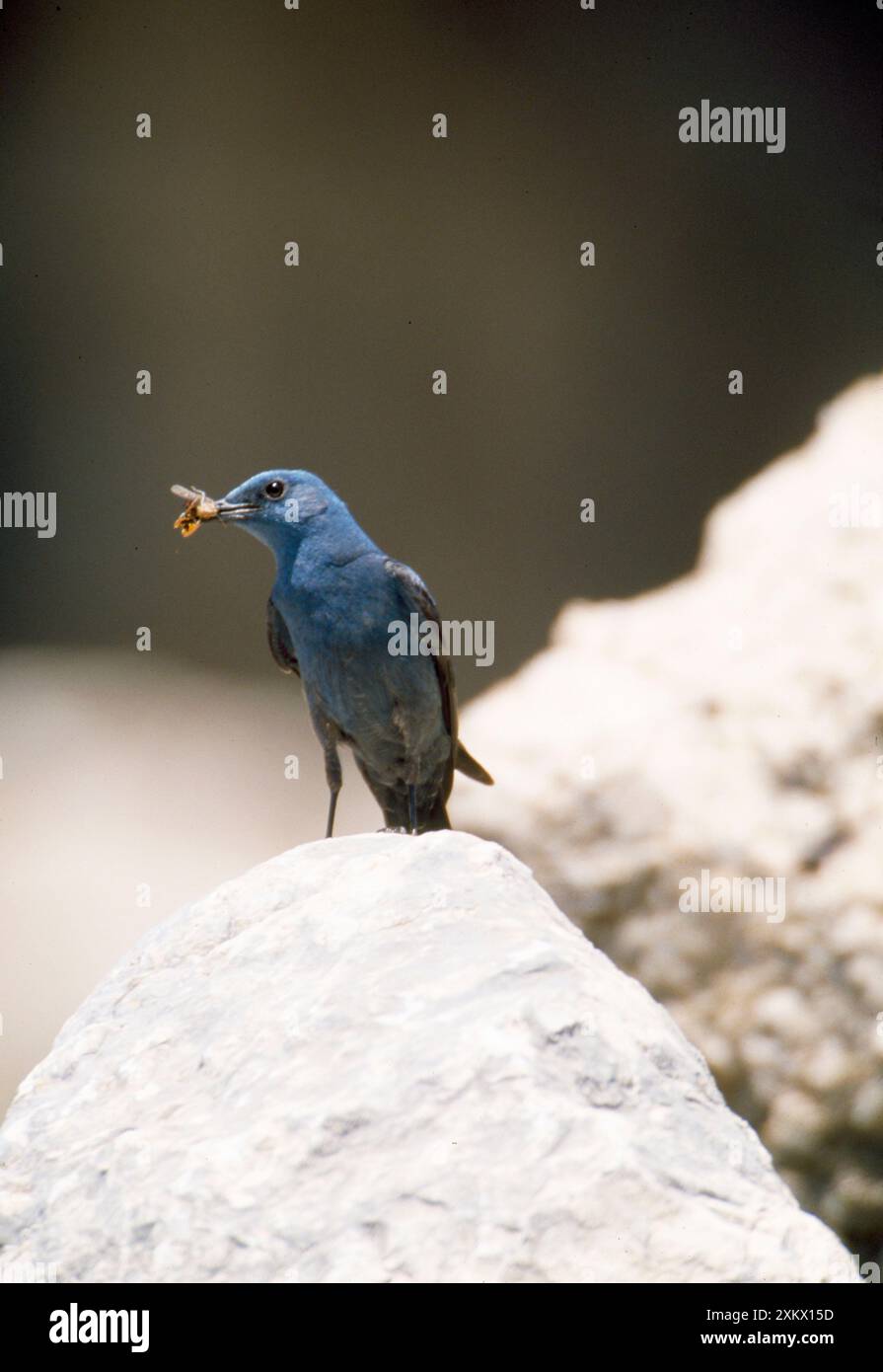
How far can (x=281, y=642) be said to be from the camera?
239 inches

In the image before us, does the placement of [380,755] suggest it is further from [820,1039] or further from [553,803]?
[820,1039]

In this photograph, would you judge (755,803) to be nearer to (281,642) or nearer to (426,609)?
(426,609)

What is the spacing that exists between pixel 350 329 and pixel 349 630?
5154 millimetres

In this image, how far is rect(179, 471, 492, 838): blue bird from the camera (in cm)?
543

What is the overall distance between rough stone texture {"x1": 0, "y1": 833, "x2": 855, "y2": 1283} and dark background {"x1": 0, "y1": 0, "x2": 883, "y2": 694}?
644 centimetres

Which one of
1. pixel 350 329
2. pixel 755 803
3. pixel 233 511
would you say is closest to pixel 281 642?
pixel 233 511

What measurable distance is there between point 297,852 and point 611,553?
5.95 metres

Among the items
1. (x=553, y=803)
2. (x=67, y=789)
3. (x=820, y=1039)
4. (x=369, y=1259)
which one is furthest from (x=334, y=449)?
(x=369, y=1259)

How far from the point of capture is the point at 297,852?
13.4 ft

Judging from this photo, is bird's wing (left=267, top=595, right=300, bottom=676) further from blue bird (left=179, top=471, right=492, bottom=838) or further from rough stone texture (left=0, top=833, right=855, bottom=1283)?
rough stone texture (left=0, top=833, right=855, bottom=1283)

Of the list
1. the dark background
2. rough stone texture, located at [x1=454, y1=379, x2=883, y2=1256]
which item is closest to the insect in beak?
rough stone texture, located at [x1=454, y1=379, x2=883, y2=1256]

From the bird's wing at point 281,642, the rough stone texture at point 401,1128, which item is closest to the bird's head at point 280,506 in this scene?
the bird's wing at point 281,642

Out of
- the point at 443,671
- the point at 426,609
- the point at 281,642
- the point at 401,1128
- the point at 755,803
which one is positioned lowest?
the point at 401,1128

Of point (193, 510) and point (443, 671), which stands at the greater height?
point (193, 510)
